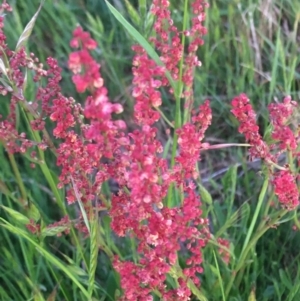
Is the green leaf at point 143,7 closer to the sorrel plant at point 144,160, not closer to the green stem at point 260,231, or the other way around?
the sorrel plant at point 144,160

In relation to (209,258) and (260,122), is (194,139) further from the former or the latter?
(260,122)

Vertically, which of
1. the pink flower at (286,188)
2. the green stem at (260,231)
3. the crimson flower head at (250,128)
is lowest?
the green stem at (260,231)

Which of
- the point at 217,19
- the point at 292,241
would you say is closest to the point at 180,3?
the point at 217,19

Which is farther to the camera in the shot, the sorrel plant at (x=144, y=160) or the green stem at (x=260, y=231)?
the green stem at (x=260, y=231)

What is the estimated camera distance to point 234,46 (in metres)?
1.69

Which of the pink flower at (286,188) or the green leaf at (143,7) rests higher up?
the green leaf at (143,7)

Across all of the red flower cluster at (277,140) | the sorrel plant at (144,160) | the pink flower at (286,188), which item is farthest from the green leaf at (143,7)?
the pink flower at (286,188)

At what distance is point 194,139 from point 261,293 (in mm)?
624

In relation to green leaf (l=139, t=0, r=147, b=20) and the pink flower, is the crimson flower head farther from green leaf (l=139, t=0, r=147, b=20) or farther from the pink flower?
green leaf (l=139, t=0, r=147, b=20)

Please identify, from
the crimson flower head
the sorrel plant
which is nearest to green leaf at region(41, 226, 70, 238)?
the sorrel plant

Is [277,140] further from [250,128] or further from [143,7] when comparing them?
[143,7]

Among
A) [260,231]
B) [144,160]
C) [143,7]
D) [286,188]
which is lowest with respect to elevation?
[260,231]

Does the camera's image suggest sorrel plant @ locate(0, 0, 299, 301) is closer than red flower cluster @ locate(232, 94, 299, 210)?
Yes

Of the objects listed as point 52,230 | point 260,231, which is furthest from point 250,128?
point 52,230
